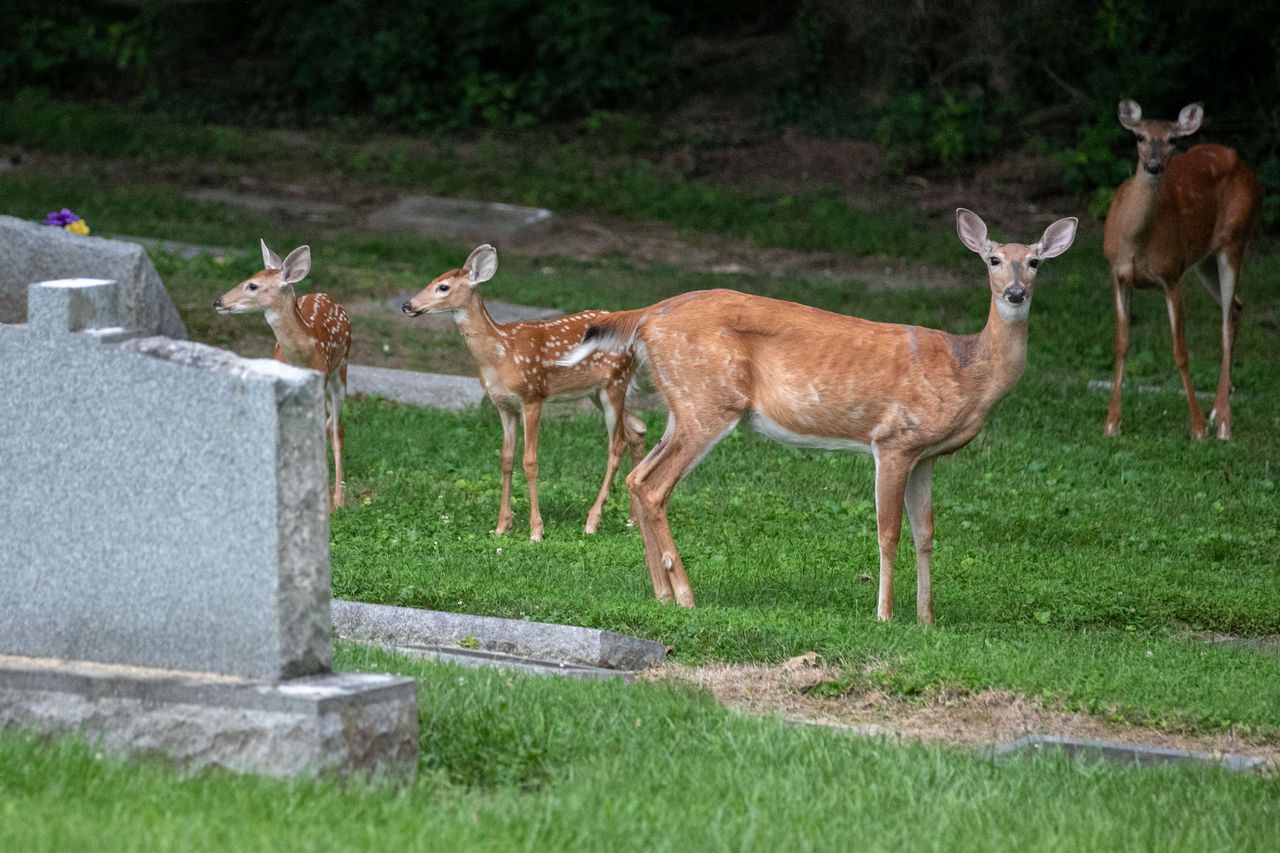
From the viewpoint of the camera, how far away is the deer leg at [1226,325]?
1242 centimetres

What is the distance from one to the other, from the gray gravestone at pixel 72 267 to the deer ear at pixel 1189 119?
24.6 feet

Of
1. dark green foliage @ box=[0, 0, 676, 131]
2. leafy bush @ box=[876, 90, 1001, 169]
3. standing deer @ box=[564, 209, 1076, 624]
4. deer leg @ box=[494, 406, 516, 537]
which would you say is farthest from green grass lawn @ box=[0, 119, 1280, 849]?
dark green foliage @ box=[0, 0, 676, 131]

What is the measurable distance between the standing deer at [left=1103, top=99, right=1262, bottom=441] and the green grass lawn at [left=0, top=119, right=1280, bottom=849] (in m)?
0.47

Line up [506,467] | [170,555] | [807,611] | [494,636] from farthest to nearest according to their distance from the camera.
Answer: [506,467] < [807,611] < [494,636] < [170,555]

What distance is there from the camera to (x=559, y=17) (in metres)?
23.7

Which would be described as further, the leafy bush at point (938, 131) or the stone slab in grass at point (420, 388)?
the leafy bush at point (938, 131)

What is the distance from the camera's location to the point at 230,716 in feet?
16.1

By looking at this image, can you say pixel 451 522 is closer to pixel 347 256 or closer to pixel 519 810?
pixel 519 810

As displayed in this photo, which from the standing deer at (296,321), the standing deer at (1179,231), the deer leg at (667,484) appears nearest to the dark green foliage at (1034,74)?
the standing deer at (1179,231)

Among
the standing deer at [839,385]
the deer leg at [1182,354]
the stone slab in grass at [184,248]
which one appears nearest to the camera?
the standing deer at [839,385]

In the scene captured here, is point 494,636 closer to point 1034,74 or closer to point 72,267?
point 72,267

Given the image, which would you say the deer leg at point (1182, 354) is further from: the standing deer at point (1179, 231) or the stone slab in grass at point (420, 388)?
the stone slab in grass at point (420, 388)

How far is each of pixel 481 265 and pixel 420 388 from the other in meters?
3.24

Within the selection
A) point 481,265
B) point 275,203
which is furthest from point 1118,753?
point 275,203
